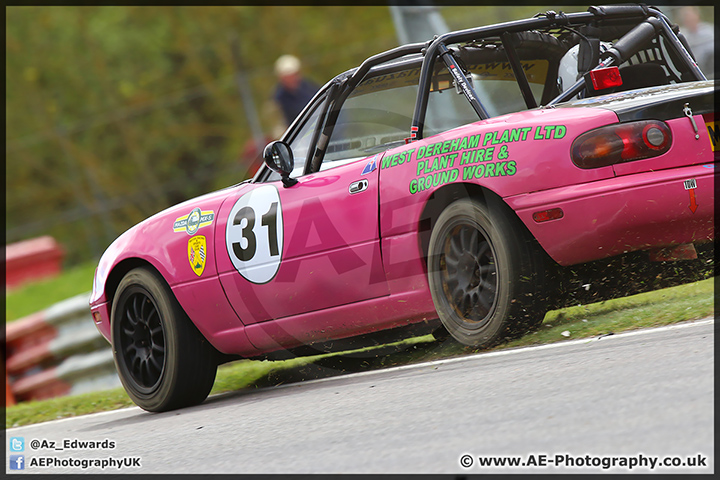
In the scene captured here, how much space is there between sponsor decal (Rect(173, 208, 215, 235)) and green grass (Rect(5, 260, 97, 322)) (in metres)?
8.25

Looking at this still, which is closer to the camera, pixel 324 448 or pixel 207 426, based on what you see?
pixel 324 448

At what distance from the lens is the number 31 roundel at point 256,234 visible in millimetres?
5336

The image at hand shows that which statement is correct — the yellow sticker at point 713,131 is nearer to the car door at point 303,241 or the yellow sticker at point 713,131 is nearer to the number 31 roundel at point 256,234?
the car door at point 303,241

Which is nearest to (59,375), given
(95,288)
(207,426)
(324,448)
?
(95,288)

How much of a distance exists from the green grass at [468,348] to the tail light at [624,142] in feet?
2.92

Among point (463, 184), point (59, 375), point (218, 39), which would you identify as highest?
point (218, 39)

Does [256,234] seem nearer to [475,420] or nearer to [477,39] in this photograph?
[477,39]

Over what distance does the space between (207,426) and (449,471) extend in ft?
6.60

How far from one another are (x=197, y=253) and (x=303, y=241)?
0.80 meters

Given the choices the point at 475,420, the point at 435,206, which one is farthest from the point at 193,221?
the point at 475,420

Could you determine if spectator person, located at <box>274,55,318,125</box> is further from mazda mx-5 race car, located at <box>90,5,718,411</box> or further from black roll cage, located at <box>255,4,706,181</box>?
black roll cage, located at <box>255,4,706,181</box>

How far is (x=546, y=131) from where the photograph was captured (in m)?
4.34

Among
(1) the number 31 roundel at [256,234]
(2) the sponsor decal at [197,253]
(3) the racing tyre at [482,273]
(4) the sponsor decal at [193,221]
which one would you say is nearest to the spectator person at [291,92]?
(4) the sponsor decal at [193,221]
